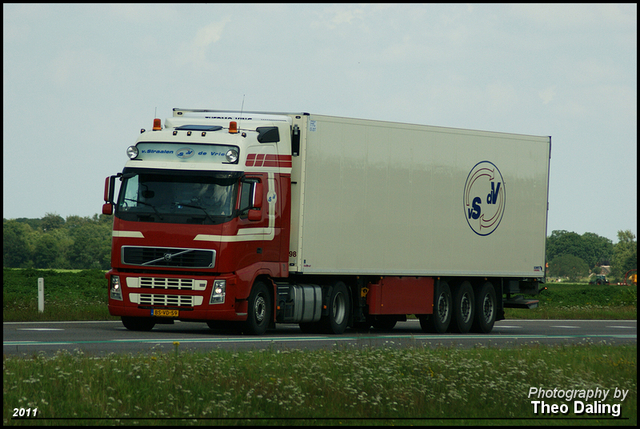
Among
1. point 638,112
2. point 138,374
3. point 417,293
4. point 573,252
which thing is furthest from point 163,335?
point 573,252

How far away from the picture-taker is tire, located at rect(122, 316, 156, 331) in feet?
63.3

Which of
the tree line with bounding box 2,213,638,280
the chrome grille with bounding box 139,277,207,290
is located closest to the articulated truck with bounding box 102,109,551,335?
the chrome grille with bounding box 139,277,207,290

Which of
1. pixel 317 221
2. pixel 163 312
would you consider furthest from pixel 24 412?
pixel 317 221

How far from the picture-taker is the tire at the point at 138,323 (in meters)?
19.3

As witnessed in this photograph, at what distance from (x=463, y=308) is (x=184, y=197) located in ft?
27.3

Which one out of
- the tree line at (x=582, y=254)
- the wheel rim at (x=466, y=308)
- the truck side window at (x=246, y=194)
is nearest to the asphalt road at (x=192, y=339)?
the wheel rim at (x=466, y=308)

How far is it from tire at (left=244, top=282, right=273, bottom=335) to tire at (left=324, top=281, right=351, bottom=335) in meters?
1.54

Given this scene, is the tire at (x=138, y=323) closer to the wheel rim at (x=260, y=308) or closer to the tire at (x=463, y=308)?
the wheel rim at (x=260, y=308)

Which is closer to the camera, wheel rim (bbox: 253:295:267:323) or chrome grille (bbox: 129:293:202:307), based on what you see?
chrome grille (bbox: 129:293:202:307)

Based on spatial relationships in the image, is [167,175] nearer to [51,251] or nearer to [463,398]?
[463,398]

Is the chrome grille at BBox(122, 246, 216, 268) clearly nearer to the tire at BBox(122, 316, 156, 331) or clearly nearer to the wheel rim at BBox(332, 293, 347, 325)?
the tire at BBox(122, 316, 156, 331)

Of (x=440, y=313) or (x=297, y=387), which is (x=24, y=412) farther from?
(x=440, y=313)

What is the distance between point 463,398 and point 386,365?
4.59 feet

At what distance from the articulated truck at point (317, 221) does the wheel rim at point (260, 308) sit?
2 centimetres
